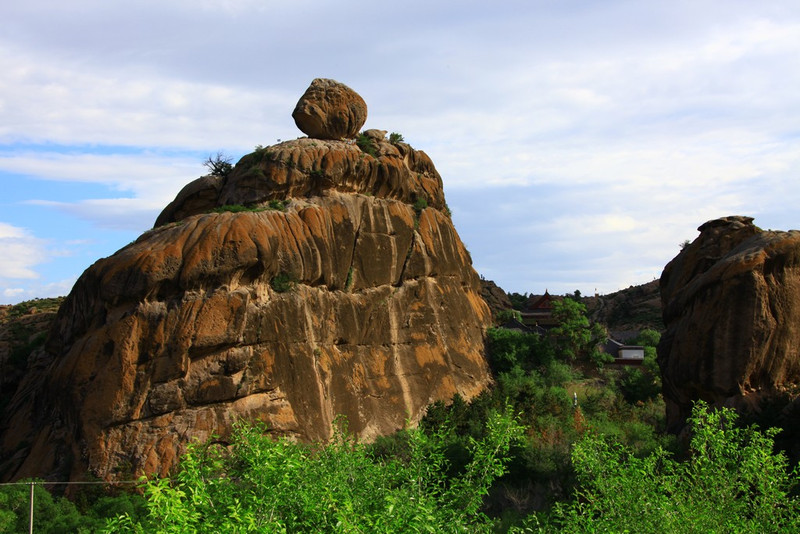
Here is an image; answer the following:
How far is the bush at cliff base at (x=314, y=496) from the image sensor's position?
1405 centimetres

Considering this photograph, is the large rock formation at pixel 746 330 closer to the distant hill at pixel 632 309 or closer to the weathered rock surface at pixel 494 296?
the weathered rock surface at pixel 494 296

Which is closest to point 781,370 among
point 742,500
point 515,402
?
point 742,500

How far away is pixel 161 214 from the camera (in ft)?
151

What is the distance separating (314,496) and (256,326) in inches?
784

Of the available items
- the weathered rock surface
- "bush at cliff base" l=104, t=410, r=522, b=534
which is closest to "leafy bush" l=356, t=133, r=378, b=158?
"bush at cliff base" l=104, t=410, r=522, b=534

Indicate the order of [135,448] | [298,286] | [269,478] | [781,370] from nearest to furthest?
[269,478], [781,370], [135,448], [298,286]

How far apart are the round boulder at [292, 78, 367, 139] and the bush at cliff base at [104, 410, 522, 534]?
1134 inches

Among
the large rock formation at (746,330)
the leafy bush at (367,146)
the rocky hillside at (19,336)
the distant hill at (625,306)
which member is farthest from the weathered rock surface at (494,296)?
the large rock formation at (746,330)

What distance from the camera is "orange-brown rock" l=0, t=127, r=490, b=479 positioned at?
1276 inches

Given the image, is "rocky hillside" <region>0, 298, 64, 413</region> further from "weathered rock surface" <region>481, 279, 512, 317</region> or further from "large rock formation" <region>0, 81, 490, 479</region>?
"weathered rock surface" <region>481, 279, 512, 317</region>

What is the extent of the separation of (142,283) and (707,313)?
21970 mm

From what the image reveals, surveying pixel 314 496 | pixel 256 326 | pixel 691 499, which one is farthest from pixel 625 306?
pixel 314 496

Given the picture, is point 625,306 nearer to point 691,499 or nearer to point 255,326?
point 255,326

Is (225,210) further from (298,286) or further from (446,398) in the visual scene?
(446,398)
